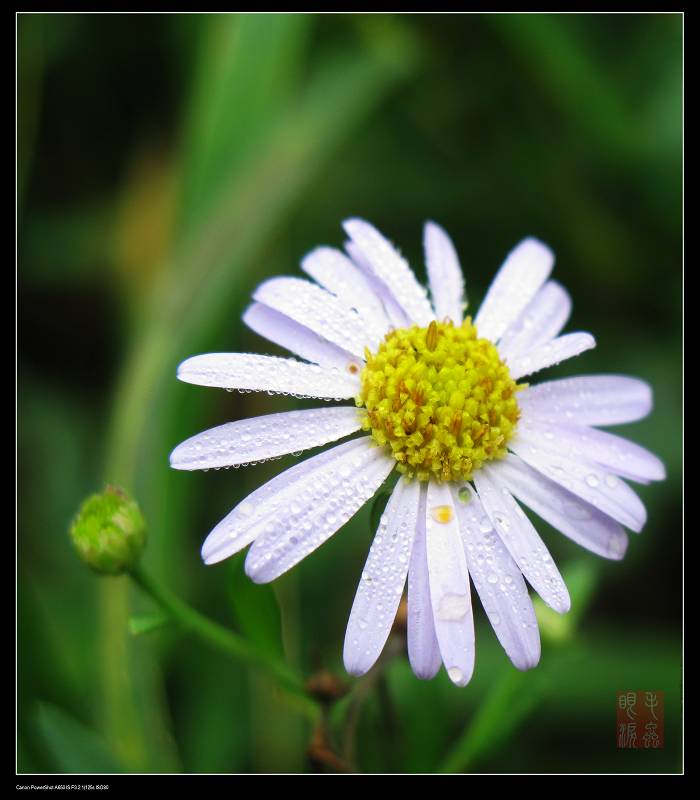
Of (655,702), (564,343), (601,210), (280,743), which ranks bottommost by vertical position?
(280,743)

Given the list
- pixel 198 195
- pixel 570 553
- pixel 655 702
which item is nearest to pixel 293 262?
pixel 198 195

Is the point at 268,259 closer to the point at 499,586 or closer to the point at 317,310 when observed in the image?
the point at 317,310

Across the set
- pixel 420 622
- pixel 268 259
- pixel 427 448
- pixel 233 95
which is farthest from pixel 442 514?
pixel 233 95

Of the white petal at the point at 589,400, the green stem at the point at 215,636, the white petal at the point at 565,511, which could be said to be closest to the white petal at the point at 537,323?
the white petal at the point at 589,400

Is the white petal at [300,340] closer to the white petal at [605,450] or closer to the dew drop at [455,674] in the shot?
the white petal at [605,450]

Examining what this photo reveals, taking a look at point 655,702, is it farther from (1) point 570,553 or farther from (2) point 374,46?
(2) point 374,46

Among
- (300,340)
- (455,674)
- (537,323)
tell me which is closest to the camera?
(455,674)
